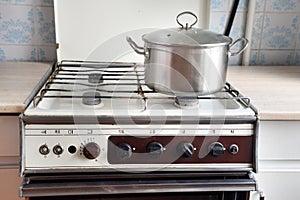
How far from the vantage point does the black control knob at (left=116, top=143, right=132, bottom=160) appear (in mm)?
995

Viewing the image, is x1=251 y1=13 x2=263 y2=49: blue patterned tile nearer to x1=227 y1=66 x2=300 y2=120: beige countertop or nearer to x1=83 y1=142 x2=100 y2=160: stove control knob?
x1=227 y1=66 x2=300 y2=120: beige countertop

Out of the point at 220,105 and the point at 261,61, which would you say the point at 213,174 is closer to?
the point at 220,105

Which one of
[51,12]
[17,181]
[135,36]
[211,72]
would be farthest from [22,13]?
[211,72]

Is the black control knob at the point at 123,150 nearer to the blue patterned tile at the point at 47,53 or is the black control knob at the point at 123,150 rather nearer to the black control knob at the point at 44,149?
the black control knob at the point at 44,149

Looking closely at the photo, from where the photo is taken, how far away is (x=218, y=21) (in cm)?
158

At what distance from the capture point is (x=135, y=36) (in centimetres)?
153

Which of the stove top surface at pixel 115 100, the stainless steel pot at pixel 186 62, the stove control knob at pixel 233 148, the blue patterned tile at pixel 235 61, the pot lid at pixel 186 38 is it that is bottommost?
the stove control knob at pixel 233 148

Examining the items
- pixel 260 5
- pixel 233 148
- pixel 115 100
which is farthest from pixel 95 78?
pixel 260 5

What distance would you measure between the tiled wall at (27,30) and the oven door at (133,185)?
72 centimetres

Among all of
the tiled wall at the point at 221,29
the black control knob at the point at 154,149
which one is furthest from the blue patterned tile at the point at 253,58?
the black control knob at the point at 154,149

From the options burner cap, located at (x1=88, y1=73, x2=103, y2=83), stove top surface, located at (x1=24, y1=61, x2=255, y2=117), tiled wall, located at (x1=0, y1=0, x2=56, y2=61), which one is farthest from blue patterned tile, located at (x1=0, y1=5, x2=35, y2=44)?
burner cap, located at (x1=88, y1=73, x2=103, y2=83)

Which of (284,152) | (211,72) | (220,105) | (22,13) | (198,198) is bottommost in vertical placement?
(198,198)

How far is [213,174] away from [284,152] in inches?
9.6

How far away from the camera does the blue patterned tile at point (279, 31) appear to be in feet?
5.24
